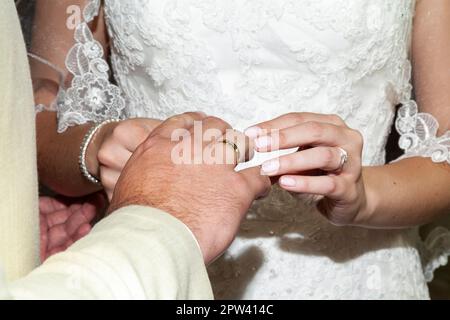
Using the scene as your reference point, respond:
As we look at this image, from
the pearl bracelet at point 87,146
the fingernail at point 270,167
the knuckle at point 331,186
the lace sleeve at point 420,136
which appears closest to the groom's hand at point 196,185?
the fingernail at point 270,167

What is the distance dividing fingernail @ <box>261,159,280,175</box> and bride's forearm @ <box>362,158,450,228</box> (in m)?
0.26

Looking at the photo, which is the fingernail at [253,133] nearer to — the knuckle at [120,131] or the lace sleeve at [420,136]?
the knuckle at [120,131]

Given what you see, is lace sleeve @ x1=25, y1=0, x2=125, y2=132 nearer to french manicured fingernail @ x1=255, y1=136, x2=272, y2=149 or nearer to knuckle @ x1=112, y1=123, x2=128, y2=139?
knuckle @ x1=112, y1=123, x2=128, y2=139

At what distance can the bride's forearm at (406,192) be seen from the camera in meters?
1.15

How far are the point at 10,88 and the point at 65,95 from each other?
0.56 meters

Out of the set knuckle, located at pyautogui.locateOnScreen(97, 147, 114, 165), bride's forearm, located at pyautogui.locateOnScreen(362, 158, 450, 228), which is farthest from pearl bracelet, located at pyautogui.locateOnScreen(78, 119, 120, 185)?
bride's forearm, located at pyautogui.locateOnScreen(362, 158, 450, 228)

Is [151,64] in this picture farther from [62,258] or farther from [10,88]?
[62,258]

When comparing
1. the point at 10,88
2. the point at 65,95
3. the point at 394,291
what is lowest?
the point at 394,291

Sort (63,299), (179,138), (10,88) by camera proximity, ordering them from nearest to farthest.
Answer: (63,299), (10,88), (179,138)

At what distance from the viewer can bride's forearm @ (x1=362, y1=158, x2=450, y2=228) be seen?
1146mm

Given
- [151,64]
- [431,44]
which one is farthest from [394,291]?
[151,64]

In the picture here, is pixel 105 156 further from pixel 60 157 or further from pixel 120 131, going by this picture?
pixel 60 157

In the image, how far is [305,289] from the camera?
1.28 metres

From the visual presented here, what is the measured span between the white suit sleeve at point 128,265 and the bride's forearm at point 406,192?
0.49 metres
